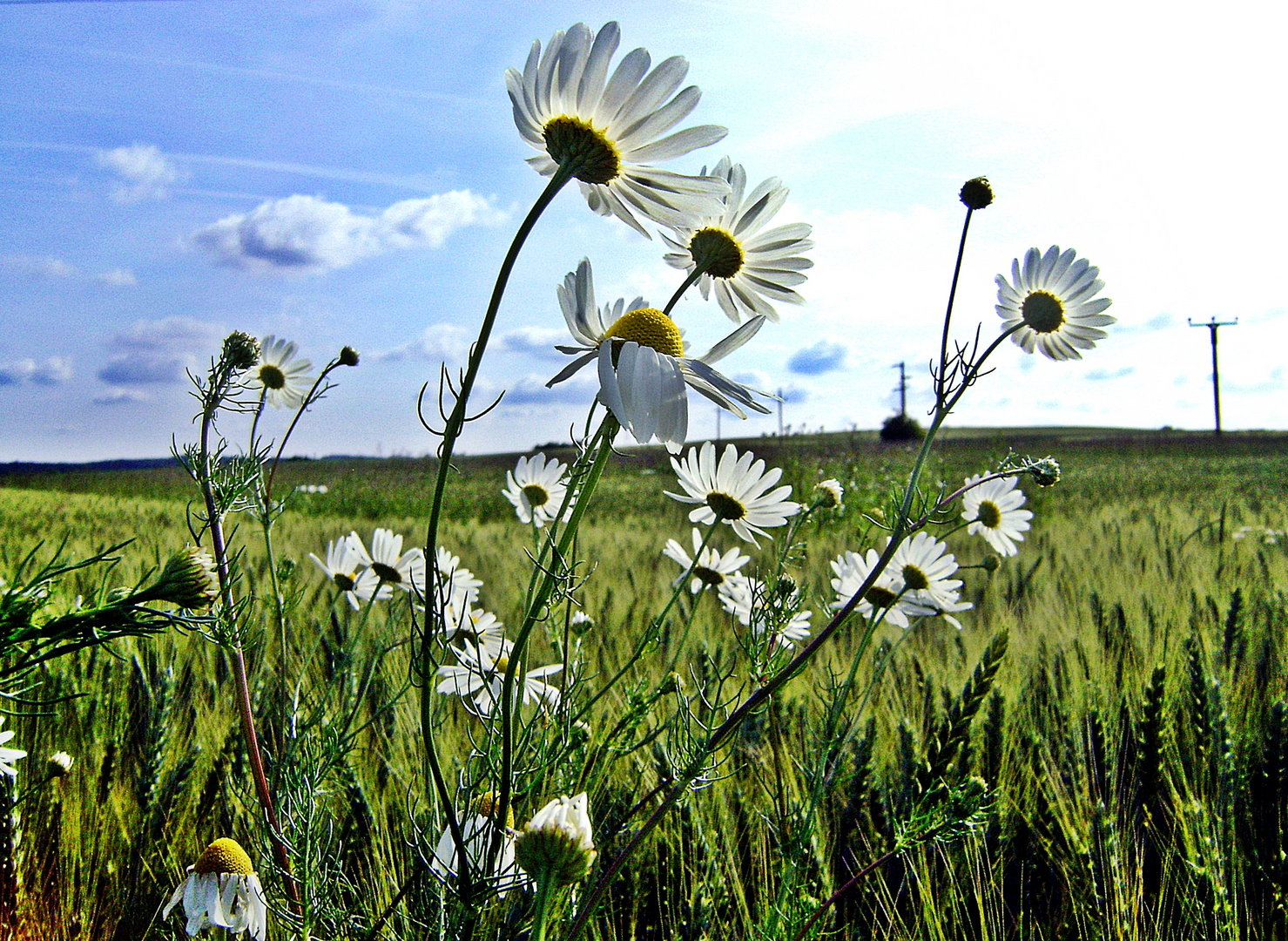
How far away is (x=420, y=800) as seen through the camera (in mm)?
1605

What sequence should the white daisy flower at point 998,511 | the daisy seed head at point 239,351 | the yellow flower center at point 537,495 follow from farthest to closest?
the white daisy flower at point 998,511
the yellow flower center at point 537,495
the daisy seed head at point 239,351

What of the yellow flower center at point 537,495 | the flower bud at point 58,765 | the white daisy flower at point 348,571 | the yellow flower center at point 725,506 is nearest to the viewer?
the yellow flower center at point 725,506

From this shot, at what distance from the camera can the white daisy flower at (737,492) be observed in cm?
129

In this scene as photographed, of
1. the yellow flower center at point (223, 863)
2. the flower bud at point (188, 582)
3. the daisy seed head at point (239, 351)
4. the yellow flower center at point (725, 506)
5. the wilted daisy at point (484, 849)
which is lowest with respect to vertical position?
the yellow flower center at point (223, 863)

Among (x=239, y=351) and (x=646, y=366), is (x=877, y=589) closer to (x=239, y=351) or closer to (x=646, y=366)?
(x=646, y=366)

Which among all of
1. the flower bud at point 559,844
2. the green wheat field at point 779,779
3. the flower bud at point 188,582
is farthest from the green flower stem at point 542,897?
the flower bud at point 188,582

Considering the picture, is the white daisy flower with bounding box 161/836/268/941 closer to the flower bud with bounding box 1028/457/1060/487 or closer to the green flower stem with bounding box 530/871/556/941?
the green flower stem with bounding box 530/871/556/941

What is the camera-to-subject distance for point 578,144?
0.73m

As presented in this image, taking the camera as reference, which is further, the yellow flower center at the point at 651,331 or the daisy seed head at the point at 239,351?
the daisy seed head at the point at 239,351

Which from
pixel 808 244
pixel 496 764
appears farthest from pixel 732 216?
pixel 496 764

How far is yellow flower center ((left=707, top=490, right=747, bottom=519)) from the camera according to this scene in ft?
4.24

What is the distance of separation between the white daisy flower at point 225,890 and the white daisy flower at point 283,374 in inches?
40.8

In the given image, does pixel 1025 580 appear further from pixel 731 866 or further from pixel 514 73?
pixel 514 73

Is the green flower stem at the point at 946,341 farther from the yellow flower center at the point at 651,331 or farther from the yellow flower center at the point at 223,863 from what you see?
the yellow flower center at the point at 223,863
